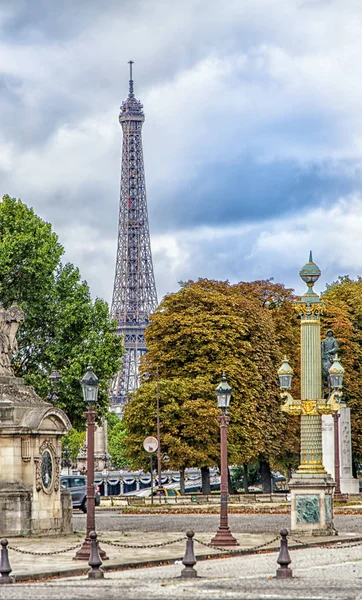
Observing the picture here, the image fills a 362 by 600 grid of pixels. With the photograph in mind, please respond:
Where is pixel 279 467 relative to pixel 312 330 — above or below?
below

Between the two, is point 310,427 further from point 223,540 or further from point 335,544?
point 223,540

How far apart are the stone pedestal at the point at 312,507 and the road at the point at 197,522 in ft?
9.42

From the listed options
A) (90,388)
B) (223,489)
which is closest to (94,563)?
(90,388)

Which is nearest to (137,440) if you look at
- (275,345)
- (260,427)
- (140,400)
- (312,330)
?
(140,400)

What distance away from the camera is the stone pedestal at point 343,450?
218 ft

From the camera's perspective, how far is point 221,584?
2281 cm

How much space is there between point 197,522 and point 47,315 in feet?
55.6

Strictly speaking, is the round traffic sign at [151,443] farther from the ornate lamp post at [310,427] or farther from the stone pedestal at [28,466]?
the stone pedestal at [28,466]

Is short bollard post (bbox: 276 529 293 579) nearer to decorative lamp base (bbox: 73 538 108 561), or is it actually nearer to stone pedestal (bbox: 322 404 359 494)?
Result: decorative lamp base (bbox: 73 538 108 561)

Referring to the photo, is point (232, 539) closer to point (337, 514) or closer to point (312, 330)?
point (312, 330)

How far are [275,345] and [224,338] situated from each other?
5941mm

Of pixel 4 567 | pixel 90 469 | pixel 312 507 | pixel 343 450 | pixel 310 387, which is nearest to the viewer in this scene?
pixel 4 567

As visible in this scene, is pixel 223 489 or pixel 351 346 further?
pixel 351 346

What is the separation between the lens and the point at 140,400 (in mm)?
73875
